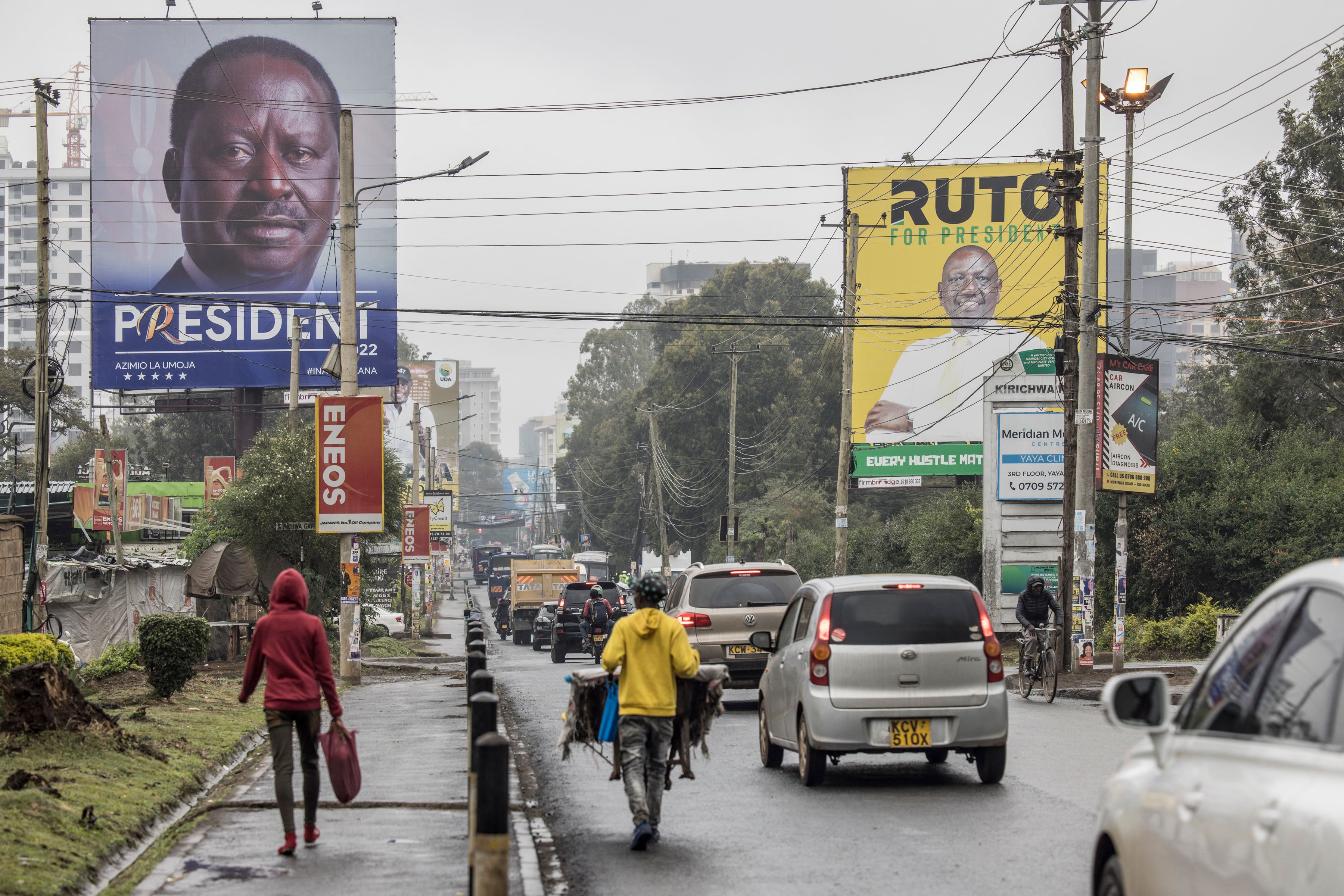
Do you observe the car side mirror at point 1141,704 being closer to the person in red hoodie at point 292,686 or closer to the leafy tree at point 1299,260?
the person in red hoodie at point 292,686

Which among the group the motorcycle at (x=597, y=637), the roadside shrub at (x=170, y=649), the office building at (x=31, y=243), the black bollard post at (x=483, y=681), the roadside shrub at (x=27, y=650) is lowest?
the motorcycle at (x=597, y=637)

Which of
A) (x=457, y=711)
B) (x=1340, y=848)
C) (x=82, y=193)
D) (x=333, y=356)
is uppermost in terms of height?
(x=82, y=193)

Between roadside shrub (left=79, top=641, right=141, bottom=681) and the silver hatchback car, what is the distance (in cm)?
1526

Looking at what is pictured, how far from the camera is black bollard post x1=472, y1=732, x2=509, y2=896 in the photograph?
16.3 feet

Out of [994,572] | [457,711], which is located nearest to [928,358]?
[994,572]

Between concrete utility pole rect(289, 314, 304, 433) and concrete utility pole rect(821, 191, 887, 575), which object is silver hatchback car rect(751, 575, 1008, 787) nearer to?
concrete utility pole rect(821, 191, 887, 575)

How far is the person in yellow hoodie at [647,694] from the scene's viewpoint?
348 inches

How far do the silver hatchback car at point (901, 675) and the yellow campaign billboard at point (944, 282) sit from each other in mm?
36770

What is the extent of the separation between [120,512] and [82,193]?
164m

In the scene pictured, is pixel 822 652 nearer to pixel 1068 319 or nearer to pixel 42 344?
pixel 1068 319

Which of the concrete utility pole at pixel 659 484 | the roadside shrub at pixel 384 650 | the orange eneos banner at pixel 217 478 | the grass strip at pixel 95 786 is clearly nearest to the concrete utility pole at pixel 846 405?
the roadside shrub at pixel 384 650

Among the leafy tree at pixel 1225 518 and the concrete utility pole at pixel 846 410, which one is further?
the concrete utility pole at pixel 846 410

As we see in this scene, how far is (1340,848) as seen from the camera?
3.27 m

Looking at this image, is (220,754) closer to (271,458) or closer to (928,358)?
(271,458)
